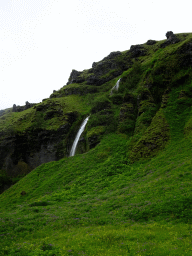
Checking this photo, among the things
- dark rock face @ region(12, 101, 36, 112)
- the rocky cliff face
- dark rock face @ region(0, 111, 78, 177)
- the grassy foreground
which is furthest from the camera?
dark rock face @ region(12, 101, 36, 112)

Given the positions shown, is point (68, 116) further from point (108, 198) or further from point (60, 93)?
point (108, 198)

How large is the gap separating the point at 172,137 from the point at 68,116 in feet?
142

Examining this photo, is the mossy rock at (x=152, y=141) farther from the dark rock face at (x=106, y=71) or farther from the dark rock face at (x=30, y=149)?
the dark rock face at (x=106, y=71)

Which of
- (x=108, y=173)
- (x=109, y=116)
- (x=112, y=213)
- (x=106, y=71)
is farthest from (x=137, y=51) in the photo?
(x=112, y=213)

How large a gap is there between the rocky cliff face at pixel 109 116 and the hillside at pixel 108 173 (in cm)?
26

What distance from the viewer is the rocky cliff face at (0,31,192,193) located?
39875 mm

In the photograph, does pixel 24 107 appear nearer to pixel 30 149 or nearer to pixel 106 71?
pixel 106 71

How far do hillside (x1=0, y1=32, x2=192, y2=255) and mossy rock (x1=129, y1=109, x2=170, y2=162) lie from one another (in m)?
0.18

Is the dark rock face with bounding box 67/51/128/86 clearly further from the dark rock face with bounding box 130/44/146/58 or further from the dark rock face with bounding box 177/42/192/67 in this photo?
the dark rock face with bounding box 177/42/192/67

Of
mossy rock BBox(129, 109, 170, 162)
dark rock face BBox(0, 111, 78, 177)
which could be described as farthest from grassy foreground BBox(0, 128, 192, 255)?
dark rock face BBox(0, 111, 78, 177)

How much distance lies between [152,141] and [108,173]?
9.88 metres

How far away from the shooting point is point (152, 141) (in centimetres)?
3369

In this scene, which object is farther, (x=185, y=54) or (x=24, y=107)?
(x=24, y=107)

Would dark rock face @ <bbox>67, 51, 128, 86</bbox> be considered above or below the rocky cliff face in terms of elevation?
above
